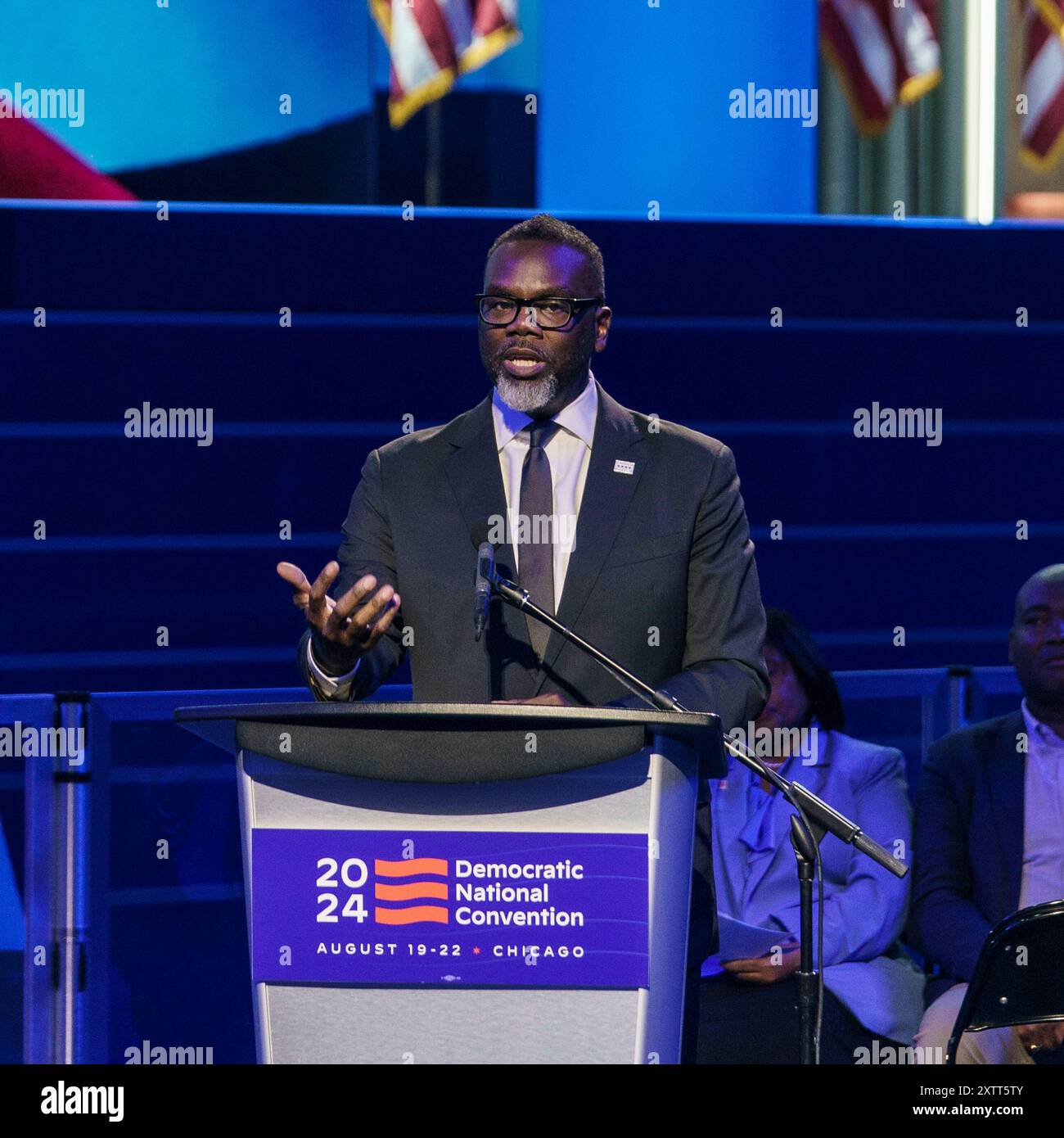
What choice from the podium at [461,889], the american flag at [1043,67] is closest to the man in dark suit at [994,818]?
the podium at [461,889]

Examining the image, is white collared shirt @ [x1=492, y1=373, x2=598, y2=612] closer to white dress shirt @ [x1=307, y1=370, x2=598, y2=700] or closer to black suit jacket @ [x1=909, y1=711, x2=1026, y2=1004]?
white dress shirt @ [x1=307, y1=370, x2=598, y2=700]

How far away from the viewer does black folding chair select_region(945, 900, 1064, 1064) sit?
295 cm

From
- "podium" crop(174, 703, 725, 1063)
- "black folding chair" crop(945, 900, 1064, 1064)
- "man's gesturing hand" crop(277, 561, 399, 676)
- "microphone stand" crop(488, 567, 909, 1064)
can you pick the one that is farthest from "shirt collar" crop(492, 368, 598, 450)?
"black folding chair" crop(945, 900, 1064, 1064)

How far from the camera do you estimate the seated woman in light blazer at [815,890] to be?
3818 millimetres

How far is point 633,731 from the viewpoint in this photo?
193cm

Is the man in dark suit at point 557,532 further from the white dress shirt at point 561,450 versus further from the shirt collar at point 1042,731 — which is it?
the shirt collar at point 1042,731

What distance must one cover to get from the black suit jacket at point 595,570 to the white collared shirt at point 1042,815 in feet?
5.41

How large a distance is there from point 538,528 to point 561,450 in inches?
6.1

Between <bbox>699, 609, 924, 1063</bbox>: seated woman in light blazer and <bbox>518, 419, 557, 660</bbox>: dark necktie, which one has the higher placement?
<bbox>518, 419, 557, 660</bbox>: dark necktie

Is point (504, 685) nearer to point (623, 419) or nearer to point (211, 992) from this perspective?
point (623, 419)

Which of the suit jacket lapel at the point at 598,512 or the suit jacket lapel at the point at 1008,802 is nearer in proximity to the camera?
the suit jacket lapel at the point at 598,512

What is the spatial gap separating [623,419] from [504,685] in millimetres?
473

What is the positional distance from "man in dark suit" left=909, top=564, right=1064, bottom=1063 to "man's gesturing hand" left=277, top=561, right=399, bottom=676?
2.17 metres

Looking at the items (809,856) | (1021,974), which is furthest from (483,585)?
(1021,974)
